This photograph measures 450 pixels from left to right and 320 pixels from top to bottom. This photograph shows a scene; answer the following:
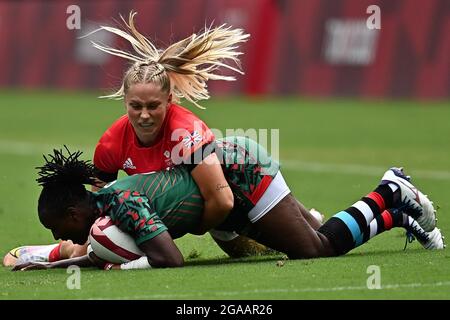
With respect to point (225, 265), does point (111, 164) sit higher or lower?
higher

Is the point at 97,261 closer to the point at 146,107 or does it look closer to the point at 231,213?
the point at 231,213

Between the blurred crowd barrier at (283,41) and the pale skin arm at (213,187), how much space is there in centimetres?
1306

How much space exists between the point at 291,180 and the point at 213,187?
658 centimetres

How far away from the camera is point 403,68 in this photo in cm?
2333

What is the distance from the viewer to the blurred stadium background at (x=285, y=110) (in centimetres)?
772

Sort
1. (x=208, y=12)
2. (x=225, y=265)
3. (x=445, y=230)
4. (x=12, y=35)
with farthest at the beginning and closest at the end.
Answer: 1. (x=12, y=35)
2. (x=208, y=12)
3. (x=445, y=230)
4. (x=225, y=265)

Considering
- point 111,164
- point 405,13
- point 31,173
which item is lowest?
point 31,173

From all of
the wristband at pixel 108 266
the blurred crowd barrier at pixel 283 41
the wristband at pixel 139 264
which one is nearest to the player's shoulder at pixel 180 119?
the wristband at pixel 139 264

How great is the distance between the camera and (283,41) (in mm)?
25312

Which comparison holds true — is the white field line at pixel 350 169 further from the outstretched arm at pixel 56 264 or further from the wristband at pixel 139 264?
the wristband at pixel 139 264
